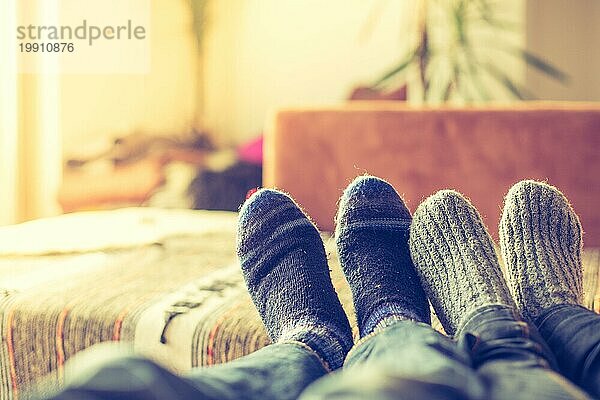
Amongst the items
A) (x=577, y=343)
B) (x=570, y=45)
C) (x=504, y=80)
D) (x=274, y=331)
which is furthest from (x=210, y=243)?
(x=570, y=45)

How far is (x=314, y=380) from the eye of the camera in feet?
2.14

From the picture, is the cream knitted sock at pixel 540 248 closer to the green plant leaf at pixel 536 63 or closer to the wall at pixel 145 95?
the green plant leaf at pixel 536 63

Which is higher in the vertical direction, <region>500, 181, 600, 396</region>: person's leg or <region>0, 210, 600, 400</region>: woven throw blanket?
<region>500, 181, 600, 396</region>: person's leg

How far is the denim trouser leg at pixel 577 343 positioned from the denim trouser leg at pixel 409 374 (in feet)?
0.41

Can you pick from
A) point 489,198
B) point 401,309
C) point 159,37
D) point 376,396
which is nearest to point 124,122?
point 159,37

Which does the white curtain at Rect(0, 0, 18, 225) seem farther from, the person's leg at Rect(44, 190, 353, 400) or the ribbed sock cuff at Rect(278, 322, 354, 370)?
the ribbed sock cuff at Rect(278, 322, 354, 370)

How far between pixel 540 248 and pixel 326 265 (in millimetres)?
288

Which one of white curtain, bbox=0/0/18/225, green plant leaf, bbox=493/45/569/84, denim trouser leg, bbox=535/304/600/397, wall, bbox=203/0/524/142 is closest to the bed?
denim trouser leg, bbox=535/304/600/397

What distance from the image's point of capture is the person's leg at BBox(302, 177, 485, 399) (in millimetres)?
460

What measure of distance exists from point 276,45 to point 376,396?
9.27ft

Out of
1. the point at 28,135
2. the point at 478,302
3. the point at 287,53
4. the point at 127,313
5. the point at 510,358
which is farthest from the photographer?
the point at 287,53

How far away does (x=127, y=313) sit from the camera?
3.39 feet

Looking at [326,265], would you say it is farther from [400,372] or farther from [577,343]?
[400,372]

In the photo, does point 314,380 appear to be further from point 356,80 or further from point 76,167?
point 356,80
